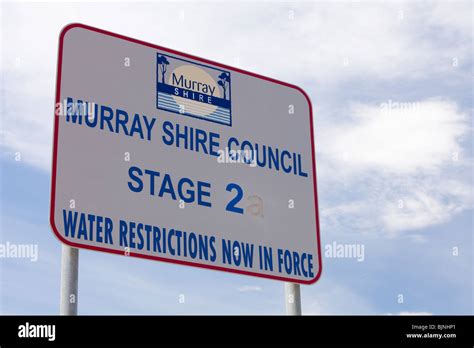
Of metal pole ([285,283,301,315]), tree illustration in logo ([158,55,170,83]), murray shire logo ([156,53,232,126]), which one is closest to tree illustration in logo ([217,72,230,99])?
murray shire logo ([156,53,232,126])

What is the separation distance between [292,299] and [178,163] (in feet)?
6.69

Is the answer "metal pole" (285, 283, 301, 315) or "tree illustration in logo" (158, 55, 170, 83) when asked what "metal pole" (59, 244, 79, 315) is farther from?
"metal pole" (285, 283, 301, 315)

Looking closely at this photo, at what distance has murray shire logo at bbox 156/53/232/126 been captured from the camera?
894cm

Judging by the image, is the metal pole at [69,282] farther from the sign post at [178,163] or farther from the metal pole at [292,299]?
the metal pole at [292,299]

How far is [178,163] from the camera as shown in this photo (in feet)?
28.7

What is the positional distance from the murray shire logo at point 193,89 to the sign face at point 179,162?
0.5 inches

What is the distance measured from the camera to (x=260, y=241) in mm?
9031

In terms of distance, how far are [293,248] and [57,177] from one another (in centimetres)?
296

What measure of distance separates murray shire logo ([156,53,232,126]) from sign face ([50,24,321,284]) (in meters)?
0.01
